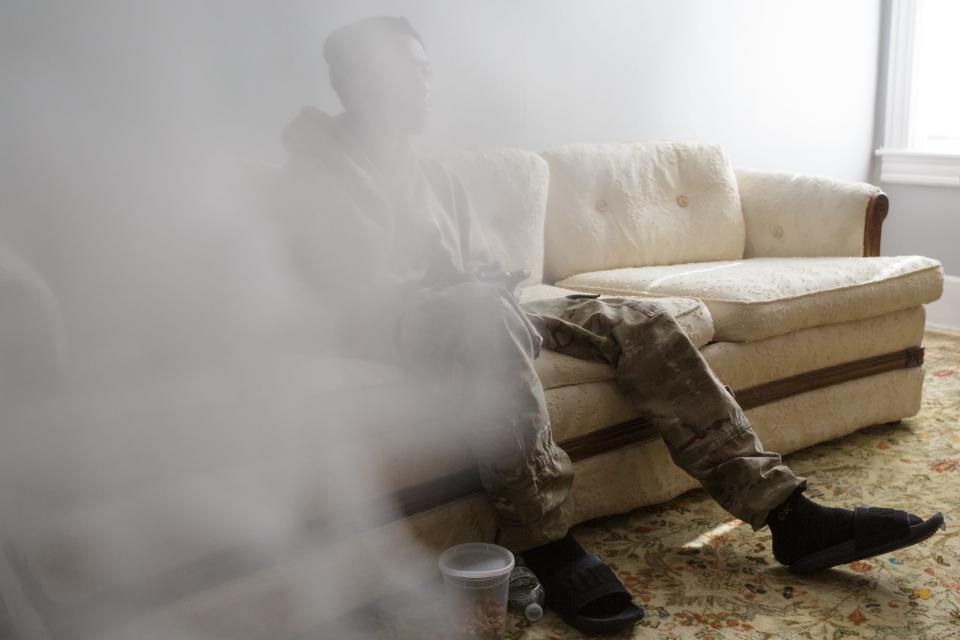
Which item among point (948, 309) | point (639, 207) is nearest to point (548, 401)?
point (639, 207)

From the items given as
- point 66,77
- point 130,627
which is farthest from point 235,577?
point 66,77

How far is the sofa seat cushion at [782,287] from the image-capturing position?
6.03 feet

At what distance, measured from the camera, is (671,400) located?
1.50m

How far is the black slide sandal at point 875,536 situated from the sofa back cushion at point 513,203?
33.6 inches

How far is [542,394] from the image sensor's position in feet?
4.44

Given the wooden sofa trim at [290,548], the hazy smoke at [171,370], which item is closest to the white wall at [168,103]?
the hazy smoke at [171,370]

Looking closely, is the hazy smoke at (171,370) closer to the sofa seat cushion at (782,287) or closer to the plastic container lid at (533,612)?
the plastic container lid at (533,612)

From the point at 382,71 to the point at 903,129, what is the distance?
2.70 meters

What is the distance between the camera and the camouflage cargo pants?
1304 mm

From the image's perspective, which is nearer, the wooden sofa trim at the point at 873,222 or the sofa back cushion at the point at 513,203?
the sofa back cushion at the point at 513,203

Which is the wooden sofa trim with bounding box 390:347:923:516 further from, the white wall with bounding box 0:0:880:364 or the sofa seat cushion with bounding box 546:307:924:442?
the white wall with bounding box 0:0:880:364

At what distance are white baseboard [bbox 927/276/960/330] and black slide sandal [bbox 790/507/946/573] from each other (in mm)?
2118

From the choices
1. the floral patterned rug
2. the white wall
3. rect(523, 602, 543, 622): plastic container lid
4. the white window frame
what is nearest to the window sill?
the white window frame

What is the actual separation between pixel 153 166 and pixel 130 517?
409 mm
